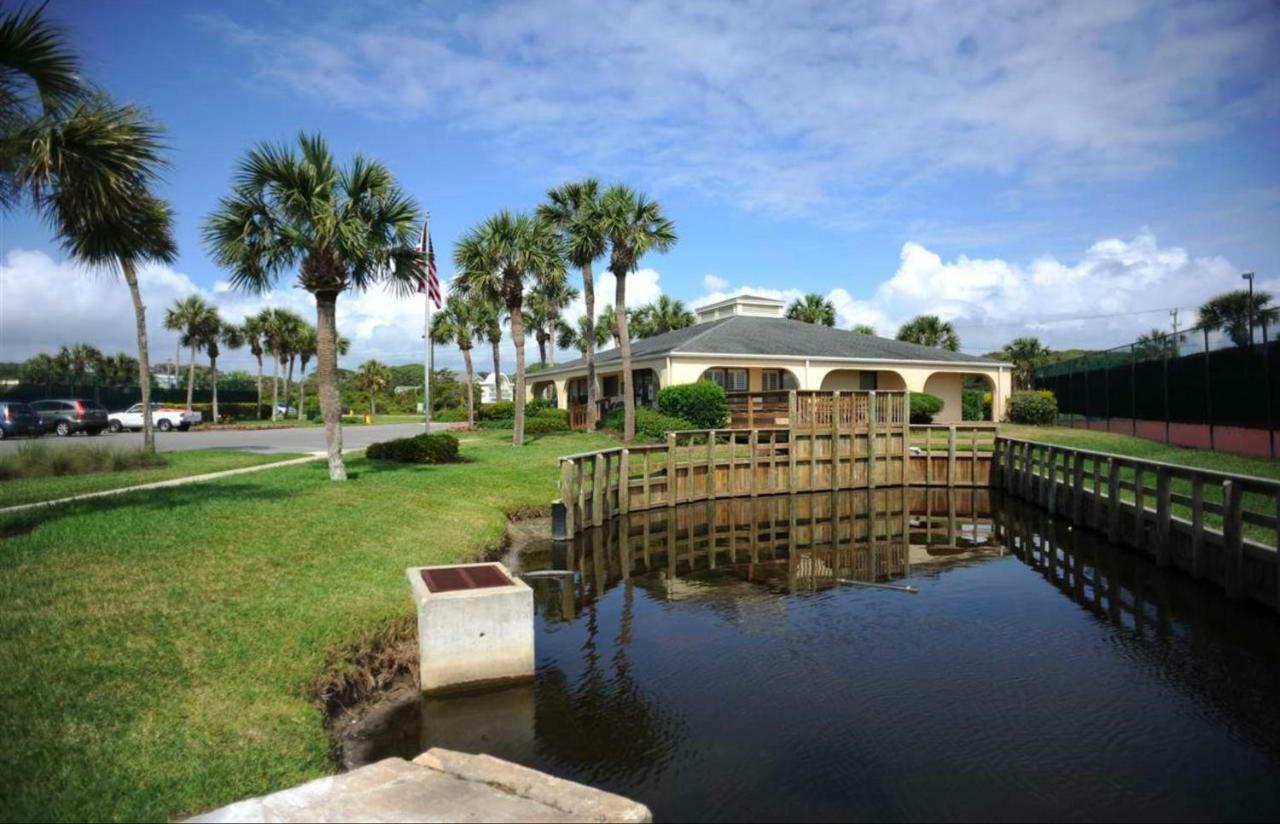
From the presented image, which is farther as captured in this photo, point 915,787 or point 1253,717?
point 1253,717

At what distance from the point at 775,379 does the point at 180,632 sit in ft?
103

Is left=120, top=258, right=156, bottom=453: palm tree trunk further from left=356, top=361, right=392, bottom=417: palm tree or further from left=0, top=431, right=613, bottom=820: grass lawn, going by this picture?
left=356, top=361, right=392, bottom=417: palm tree

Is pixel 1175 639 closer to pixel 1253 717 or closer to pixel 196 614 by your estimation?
pixel 1253 717

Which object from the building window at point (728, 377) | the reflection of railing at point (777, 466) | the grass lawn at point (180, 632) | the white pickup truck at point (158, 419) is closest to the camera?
the grass lawn at point (180, 632)

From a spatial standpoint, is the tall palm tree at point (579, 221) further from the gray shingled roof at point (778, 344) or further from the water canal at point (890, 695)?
the water canal at point (890, 695)

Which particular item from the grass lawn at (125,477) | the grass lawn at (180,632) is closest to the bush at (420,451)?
the grass lawn at (125,477)

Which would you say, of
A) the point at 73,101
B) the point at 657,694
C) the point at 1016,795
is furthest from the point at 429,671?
the point at 73,101

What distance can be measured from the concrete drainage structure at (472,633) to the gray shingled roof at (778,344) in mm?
24399

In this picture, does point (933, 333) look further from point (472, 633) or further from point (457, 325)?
point (472, 633)

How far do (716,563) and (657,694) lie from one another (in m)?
6.91

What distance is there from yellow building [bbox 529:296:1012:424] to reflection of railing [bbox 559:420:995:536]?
20.8 ft

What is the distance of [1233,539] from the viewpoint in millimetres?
10898

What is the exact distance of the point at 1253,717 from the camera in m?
7.39

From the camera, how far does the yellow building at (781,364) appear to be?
107 ft
